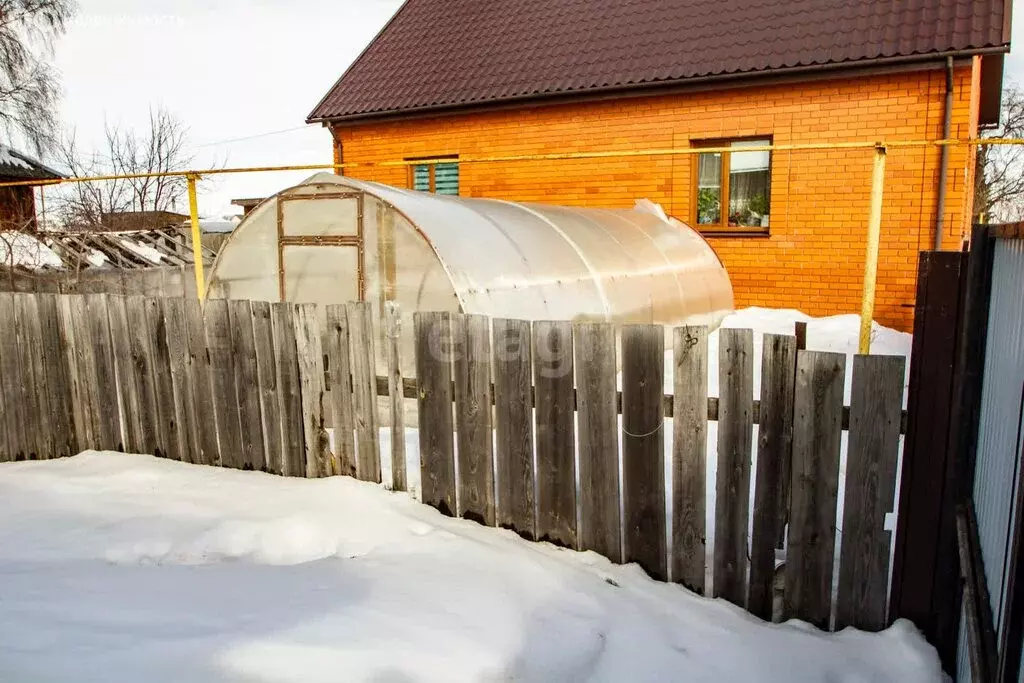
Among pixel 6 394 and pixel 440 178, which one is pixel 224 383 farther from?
pixel 440 178

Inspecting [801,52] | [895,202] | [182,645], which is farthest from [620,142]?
[182,645]

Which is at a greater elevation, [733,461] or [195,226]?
[195,226]

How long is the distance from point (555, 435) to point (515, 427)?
8.0 inches

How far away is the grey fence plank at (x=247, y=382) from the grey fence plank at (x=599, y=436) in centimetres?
198

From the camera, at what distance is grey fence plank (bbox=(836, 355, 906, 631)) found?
2691mm

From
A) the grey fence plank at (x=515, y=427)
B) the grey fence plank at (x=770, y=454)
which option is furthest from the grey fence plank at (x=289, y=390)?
the grey fence plank at (x=770, y=454)

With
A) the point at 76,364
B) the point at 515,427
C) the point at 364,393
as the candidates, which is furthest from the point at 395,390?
the point at 76,364

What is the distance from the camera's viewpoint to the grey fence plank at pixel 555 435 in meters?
3.23

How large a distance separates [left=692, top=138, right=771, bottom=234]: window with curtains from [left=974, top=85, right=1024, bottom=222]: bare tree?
2245cm

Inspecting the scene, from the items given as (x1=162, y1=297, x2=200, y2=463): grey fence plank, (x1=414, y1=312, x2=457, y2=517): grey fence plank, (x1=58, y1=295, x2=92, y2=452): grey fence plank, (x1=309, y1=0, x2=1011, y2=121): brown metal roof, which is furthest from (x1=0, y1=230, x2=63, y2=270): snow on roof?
(x1=414, y1=312, x2=457, y2=517): grey fence plank

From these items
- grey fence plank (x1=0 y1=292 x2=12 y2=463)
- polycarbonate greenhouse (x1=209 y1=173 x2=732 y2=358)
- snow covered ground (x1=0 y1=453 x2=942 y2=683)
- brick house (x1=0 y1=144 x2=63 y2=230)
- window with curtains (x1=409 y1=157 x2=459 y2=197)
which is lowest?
snow covered ground (x1=0 y1=453 x2=942 y2=683)

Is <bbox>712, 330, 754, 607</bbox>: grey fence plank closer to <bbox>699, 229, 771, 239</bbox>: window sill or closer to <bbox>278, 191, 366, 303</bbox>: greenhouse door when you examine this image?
<bbox>278, 191, 366, 303</bbox>: greenhouse door

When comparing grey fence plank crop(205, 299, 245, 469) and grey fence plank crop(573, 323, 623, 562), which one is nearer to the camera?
grey fence plank crop(573, 323, 623, 562)

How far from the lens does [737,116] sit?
36.0ft
